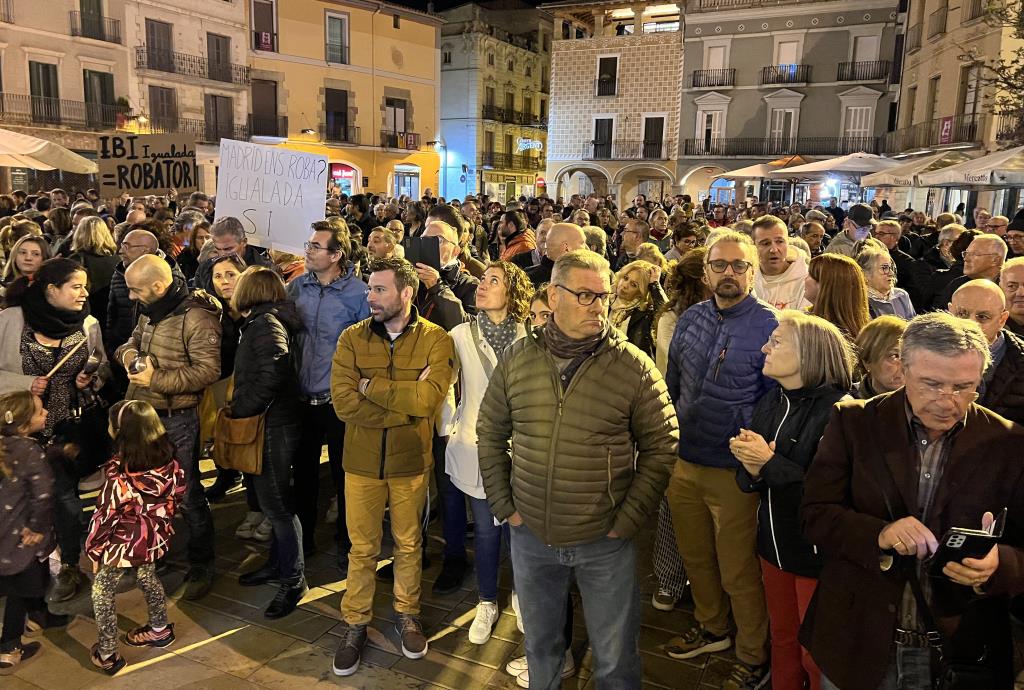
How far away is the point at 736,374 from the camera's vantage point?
3.38 m

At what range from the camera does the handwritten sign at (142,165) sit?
7500 millimetres

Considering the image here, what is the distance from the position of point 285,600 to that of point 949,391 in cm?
334

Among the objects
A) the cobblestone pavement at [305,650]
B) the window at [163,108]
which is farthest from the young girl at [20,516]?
the window at [163,108]

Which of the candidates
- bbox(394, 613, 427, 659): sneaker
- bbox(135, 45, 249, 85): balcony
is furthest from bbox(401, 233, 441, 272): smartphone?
bbox(135, 45, 249, 85): balcony

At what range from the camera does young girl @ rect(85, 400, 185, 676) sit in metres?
3.60

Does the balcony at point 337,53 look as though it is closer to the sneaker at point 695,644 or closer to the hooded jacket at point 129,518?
the hooded jacket at point 129,518

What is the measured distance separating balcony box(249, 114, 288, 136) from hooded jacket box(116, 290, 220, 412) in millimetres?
25242

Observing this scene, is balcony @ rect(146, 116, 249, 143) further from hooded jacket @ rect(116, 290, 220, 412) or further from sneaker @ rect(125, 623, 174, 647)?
sneaker @ rect(125, 623, 174, 647)

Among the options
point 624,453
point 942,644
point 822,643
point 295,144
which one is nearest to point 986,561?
point 942,644

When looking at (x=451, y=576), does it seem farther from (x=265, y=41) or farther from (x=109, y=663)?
(x=265, y=41)

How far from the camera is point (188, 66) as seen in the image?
2517 centimetres

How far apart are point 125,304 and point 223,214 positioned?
1.03m

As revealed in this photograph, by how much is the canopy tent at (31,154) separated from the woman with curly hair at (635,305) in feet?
22.5

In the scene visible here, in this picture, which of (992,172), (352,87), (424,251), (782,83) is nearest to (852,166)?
(992,172)
